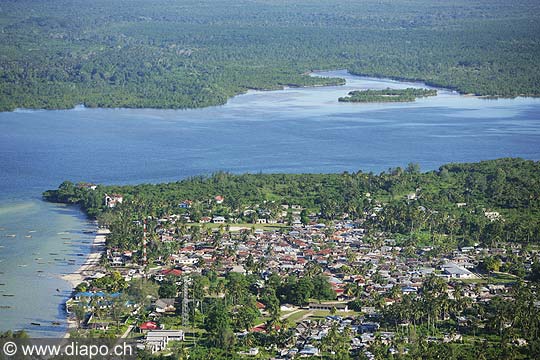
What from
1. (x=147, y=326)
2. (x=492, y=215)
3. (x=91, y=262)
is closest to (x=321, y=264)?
(x=91, y=262)

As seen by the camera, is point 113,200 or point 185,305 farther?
point 113,200

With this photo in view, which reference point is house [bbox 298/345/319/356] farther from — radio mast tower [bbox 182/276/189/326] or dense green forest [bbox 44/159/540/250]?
dense green forest [bbox 44/159/540/250]

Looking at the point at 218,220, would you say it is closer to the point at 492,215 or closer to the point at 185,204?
the point at 185,204

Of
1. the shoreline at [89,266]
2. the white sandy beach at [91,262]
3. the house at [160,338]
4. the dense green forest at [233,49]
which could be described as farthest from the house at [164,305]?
the dense green forest at [233,49]

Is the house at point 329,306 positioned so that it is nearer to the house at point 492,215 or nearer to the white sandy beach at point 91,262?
the white sandy beach at point 91,262

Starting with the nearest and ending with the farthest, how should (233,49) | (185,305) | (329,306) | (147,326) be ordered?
(147,326), (185,305), (329,306), (233,49)

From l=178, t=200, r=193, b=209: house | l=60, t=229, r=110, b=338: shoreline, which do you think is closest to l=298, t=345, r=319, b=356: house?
l=60, t=229, r=110, b=338: shoreline

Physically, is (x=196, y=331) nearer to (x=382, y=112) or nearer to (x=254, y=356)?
(x=254, y=356)
